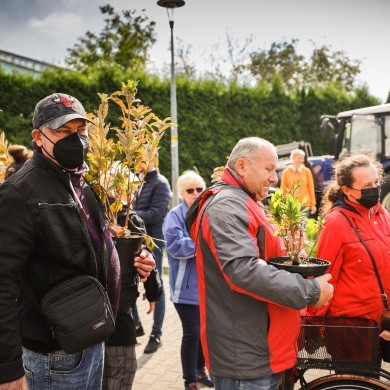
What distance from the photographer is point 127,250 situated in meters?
2.94

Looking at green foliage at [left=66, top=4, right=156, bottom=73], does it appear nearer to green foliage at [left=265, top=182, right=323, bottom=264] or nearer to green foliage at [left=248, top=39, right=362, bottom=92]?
green foliage at [left=248, top=39, right=362, bottom=92]

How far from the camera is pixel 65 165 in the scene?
2.32m

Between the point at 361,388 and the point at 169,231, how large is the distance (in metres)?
2.12

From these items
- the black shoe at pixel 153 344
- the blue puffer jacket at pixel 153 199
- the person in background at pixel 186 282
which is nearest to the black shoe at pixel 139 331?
the black shoe at pixel 153 344

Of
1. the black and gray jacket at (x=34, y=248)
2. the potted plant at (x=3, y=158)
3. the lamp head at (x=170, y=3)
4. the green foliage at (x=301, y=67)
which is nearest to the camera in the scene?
the black and gray jacket at (x=34, y=248)

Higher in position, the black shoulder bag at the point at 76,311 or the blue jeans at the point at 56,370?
the black shoulder bag at the point at 76,311

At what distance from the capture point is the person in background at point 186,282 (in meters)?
4.35

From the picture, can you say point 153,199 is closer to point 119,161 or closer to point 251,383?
point 119,161

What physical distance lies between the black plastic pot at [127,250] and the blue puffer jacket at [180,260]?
1384 millimetres

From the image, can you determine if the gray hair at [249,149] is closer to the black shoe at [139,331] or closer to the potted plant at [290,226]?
the potted plant at [290,226]

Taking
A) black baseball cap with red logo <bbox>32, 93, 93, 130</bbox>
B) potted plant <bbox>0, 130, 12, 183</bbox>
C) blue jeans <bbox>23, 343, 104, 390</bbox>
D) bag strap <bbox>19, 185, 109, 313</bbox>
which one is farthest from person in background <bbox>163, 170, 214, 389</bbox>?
black baseball cap with red logo <bbox>32, 93, 93, 130</bbox>

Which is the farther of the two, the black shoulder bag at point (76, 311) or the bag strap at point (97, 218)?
the bag strap at point (97, 218)

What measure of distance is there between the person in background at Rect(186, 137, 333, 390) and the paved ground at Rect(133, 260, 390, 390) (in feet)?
7.72

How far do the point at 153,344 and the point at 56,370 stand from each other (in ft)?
11.6
